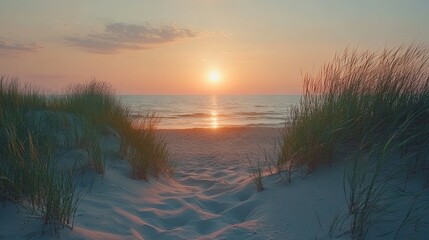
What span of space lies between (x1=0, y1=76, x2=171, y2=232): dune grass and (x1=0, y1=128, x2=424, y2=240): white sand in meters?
0.15

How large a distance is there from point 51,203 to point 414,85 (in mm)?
3660

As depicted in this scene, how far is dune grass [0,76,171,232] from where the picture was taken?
282 centimetres

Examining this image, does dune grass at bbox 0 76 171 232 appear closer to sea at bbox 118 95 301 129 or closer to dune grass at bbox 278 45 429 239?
sea at bbox 118 95 301 129

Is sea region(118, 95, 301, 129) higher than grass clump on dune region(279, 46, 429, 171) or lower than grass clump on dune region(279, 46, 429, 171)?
lower

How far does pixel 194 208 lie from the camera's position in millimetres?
4129

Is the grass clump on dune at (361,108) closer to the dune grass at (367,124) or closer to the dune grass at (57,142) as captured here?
the dune grass at (367,124)

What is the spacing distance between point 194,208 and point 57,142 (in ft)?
6.72

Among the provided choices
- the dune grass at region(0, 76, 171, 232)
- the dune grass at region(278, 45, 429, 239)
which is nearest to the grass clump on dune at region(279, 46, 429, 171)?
the dune grass at region(278, 45, 429, 239)

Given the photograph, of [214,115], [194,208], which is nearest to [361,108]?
[194,208]

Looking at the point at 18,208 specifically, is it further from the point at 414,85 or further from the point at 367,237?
the point at 414,85

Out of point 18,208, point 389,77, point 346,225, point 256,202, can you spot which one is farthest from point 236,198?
point 18,208

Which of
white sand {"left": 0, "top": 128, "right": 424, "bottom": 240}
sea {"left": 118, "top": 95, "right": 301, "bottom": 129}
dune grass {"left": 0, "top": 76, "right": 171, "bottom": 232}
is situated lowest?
sea {"left": 118, "top": 95, "right": 301, "bottom": 129}

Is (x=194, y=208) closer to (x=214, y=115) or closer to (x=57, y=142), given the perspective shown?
(x=57, y=142)

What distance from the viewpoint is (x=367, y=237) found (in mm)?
2713
